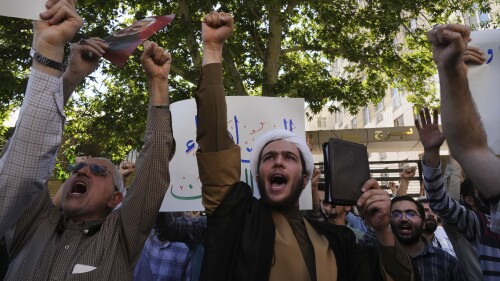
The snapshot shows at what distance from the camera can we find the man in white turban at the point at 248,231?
1735 millimetres

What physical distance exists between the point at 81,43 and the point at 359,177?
1.25m

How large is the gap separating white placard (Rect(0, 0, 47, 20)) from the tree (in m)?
4.97

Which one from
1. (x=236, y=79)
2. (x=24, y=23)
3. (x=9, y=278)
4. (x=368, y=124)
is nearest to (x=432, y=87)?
(x=236, y=79)

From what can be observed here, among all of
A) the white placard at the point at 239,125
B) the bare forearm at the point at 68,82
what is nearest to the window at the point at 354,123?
the white placard at the point at 239,125

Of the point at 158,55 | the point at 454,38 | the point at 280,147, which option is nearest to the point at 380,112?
the point at 280,147

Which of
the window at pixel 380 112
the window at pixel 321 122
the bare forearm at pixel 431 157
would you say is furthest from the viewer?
the window at pixel 321 122

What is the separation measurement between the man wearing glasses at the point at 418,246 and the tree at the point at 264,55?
403 centimetres

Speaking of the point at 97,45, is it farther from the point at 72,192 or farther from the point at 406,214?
the point at 406,214

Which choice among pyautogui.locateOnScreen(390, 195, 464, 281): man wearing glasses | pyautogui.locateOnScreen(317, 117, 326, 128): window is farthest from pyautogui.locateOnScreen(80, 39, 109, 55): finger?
pyautogui.locateOnScreen(317, 117, 326, 128): window

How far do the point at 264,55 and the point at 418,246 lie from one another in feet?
20.0

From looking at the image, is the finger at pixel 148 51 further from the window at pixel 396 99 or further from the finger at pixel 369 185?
→ the window at pixel 396 99

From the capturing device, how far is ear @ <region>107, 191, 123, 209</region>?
2220 millimetres

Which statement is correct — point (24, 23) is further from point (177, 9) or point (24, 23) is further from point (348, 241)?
point (348, 241)

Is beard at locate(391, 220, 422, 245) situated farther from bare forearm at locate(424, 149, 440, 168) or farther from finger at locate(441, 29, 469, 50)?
finger at locate(441, 29, 469, 50)
